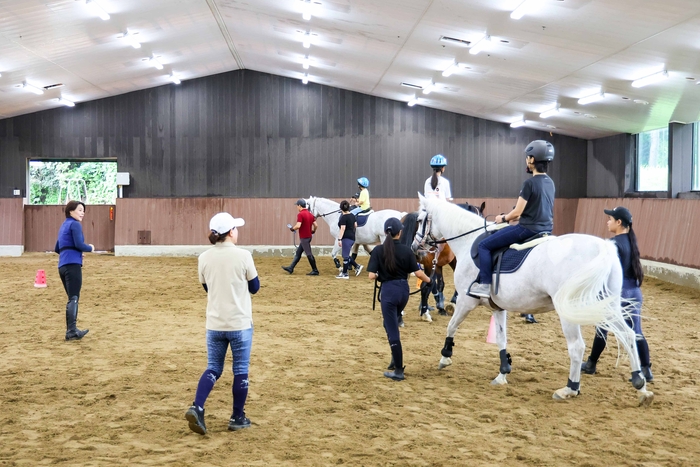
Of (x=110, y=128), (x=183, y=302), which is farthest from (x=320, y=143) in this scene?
(x=183, y=302)

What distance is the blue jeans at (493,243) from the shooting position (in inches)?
249

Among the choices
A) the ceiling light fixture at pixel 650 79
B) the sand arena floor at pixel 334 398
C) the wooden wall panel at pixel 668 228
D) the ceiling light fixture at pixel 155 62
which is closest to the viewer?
the sand arena floor at pixel 334 398

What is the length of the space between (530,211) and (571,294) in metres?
1.00

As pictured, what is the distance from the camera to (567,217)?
73.3 ft

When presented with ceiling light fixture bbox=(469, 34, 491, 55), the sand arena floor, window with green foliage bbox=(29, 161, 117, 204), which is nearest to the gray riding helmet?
the sand arena floor

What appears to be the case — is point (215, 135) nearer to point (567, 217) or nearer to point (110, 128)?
point (110, 128)

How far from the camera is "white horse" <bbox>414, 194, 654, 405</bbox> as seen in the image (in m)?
5.53

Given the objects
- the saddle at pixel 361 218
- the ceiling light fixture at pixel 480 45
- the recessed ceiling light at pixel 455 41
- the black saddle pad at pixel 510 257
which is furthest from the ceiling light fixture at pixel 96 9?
the black saddle pad at pixel 510 257

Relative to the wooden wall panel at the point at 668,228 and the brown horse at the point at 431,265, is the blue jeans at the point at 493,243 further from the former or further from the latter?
the wooden wall panel at the point at 668,228

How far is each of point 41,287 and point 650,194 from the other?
15696mm

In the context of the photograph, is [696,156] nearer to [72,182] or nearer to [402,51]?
[402,51]

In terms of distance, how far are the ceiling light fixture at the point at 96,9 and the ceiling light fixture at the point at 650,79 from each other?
36.5 ft

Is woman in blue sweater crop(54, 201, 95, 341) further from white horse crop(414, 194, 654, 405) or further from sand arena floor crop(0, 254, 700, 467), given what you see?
white horse crop(414, 194, 654, 405)

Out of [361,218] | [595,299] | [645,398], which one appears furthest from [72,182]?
[645,398]
